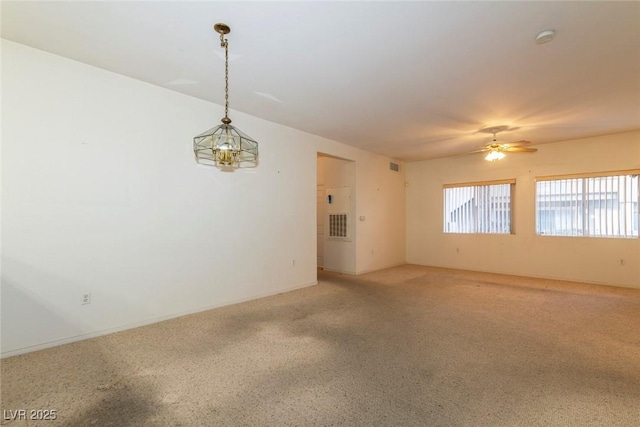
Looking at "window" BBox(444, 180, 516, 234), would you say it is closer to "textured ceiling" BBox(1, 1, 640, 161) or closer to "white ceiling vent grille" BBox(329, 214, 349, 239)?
"textured ceiling" BBox(1, 1, 640, 161)

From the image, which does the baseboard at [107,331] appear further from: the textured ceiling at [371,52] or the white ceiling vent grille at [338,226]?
the textured ceiling at [371,52]

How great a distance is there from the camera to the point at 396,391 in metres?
2.03

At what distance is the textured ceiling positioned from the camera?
84.4 inches

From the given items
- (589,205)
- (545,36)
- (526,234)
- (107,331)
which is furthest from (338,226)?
(589,205)

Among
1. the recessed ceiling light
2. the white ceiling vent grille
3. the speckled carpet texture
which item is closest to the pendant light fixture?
the speckled carpet texture

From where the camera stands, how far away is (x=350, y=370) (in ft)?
7.56

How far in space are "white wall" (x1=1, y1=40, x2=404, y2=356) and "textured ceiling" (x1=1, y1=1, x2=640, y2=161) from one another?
31 centimetres

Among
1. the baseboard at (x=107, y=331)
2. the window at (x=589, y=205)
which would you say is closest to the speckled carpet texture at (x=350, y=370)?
the baseboard at (x=107, y=331)

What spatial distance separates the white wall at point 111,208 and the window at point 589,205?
549 centimetres

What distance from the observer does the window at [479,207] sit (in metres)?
6.30

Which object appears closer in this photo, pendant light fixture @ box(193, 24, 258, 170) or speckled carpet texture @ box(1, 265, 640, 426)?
speckled carpet texture @ box(1, 265, 640, 426)

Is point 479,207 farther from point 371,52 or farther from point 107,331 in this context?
point 107,331

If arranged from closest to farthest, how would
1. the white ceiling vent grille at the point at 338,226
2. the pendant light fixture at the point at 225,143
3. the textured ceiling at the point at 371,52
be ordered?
1. the textured ceiling at the point at 371,52
2. the pendant light fixture at the point at 225,143
3. the white ceiling vent grille at the point at 338,226

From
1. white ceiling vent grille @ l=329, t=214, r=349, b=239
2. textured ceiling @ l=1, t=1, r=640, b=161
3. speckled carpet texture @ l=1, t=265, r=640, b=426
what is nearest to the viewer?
speckled carpet texture @ l=1, t=265, r=640, b=426
